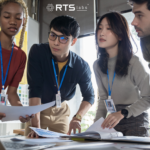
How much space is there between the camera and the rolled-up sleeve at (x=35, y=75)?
1487mm

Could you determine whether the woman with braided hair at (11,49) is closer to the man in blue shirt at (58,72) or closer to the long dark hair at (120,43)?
the man in blue shirt at (58,72)

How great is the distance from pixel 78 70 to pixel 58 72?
7.6 inches

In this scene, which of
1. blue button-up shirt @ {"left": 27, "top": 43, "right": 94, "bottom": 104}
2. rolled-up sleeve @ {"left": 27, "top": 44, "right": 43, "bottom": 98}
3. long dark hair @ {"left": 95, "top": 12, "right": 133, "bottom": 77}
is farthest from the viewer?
blue button-up shirt @ {"left": 27, "top": 43, "right": 94, "bottom": 104}

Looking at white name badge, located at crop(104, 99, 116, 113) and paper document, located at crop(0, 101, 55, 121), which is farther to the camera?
white name badge, located at crop(104, 99, 116, 113)

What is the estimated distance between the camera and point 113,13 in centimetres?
146

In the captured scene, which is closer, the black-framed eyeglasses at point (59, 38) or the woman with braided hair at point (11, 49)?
the woman with braided hair at point (11, 49)

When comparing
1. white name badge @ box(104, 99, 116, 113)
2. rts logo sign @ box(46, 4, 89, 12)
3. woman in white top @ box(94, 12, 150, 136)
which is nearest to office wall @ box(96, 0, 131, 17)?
rts logo sign @ box(46, 4, 89, 12)

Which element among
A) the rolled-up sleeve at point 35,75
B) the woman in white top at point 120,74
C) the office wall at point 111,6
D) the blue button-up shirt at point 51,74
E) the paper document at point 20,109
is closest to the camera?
the paper document at point 20,109

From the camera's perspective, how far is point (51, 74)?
1677mm

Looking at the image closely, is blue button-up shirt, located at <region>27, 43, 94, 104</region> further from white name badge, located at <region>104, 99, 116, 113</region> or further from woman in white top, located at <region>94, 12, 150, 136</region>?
white name badge, located at <region>104, 99, 116, 113</region>

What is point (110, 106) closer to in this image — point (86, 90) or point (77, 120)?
point (77, 120)

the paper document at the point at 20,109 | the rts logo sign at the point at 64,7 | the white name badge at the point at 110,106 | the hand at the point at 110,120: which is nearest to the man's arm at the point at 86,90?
the white name badge at the point at 110,106

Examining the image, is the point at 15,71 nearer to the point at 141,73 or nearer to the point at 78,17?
the point at 141,73

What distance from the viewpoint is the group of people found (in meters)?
1.28
